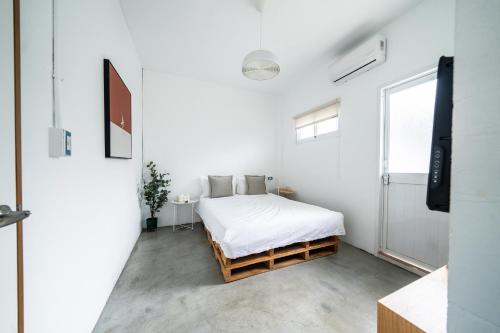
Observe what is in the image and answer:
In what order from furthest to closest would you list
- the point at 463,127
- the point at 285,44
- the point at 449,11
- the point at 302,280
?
the point at 285,44 < the point at 302,280 < the point at 449,11 < the point at 463,127

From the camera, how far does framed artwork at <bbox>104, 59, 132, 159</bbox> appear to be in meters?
1.46

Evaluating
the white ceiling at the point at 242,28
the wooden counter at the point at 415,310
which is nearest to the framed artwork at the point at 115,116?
the white ceiling at the point at 242,28

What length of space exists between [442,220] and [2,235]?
290 cm

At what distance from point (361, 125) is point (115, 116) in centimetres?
282

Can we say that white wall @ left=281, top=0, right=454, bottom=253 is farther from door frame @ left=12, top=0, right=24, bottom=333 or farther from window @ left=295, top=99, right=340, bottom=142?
door frame @ left=12, top=0, right=24, bottom=333

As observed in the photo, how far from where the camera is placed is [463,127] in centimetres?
43

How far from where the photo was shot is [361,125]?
241 cm

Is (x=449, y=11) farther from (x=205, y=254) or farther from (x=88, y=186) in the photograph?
(x=205, y=254)

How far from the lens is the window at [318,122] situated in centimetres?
288

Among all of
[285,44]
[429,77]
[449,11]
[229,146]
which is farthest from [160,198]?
[449,11]

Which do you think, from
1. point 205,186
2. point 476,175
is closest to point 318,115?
point 205,186

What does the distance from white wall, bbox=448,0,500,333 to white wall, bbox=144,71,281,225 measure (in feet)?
11.5

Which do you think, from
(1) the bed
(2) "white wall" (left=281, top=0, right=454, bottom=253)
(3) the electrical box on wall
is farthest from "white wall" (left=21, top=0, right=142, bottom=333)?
(2) "white wall" (left=281, top=0, right=454, bottom=253)

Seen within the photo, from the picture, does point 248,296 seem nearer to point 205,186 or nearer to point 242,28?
point 205,186
